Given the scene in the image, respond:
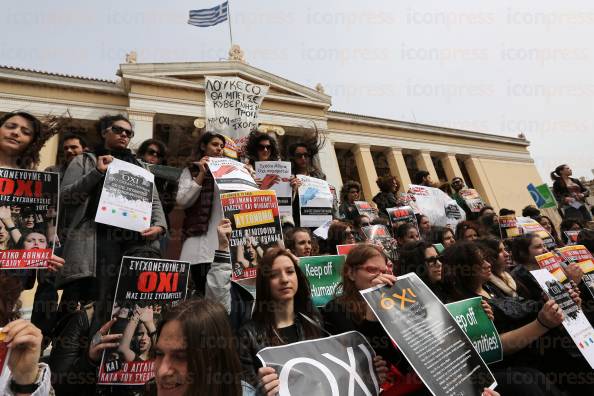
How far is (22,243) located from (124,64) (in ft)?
61.3

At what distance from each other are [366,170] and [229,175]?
857 inches

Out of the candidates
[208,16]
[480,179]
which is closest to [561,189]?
[208,16]

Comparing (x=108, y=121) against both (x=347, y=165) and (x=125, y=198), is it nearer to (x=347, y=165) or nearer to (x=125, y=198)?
(x=125, y=198)

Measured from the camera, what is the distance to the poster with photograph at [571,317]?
251 cm

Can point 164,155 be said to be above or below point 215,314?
above

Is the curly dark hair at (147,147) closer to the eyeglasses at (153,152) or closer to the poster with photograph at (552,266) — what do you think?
the eyeglasses at (153,152)

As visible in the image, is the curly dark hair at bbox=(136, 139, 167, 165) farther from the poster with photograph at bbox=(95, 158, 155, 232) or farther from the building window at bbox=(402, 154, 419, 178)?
the building window at bbox=(402, 154, 419, 178)

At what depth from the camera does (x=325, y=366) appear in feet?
5.98

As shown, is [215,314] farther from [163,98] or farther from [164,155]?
[163,98]

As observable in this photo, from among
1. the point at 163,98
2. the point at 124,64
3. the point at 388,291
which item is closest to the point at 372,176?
the point at 163,98

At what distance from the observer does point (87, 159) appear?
318 centimetres

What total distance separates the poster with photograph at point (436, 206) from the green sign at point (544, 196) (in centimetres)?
421

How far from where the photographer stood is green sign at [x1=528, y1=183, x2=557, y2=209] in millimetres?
9578

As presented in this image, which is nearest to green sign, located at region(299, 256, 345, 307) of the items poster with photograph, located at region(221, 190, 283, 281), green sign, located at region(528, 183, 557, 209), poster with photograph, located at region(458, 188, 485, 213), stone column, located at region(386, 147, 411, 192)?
poster with photograph, located at region(221, 190, 283, 281)
